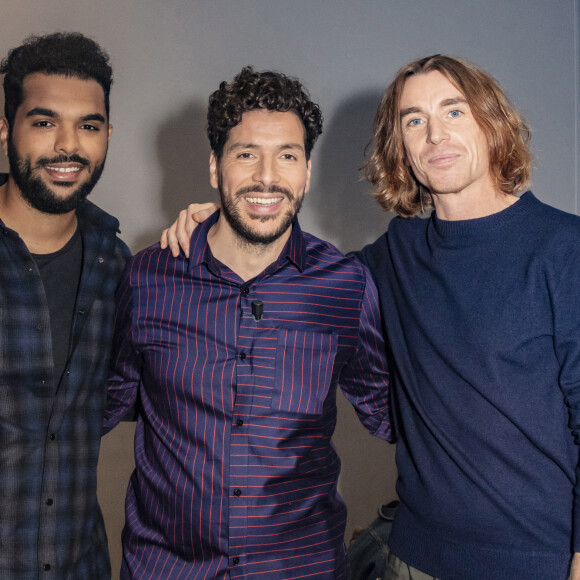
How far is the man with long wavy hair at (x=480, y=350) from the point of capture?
1.57 m

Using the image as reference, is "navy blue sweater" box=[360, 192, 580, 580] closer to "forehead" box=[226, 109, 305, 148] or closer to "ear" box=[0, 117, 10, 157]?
"forehead" box=[226, 109, 305, 148]

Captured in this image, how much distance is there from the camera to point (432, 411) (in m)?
1.68

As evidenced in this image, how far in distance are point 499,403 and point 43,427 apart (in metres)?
1.07

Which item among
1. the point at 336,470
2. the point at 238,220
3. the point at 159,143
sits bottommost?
the point at 336,470

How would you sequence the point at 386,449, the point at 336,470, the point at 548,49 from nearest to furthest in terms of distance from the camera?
the point at 336,470 < the point at 386,449 < the point at 548,49

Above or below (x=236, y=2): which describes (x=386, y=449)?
below

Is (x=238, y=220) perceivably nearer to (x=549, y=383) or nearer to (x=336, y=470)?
(x=336, y=470)

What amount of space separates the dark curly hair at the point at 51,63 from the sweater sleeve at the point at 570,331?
4.06 feet

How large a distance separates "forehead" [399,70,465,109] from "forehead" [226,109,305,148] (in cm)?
30

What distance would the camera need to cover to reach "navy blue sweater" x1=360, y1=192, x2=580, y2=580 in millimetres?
1562

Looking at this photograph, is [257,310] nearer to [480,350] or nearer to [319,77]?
[480,350]

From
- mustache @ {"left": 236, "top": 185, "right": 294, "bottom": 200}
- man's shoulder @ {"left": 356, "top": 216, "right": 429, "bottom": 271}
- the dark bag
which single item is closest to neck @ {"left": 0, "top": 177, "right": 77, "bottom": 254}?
mustache @ {"left": 236, "top": 185, "right": 294, "bottom": 200}

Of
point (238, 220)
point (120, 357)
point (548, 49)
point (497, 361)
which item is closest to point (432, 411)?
point (497, 361)

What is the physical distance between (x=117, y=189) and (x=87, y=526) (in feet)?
4.27
